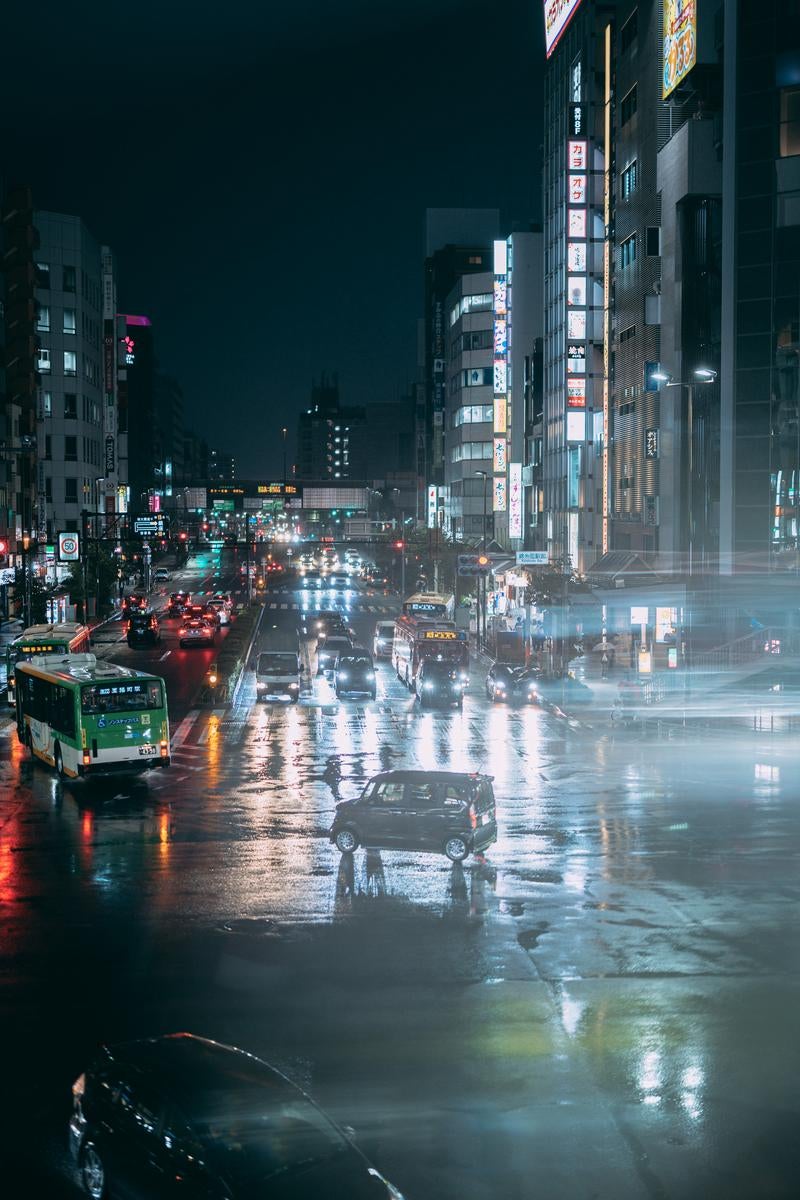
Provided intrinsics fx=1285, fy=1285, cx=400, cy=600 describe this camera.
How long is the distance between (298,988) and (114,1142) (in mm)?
6085

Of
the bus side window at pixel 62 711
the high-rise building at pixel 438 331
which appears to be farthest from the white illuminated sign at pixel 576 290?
the high-rise building at pixel 438 331

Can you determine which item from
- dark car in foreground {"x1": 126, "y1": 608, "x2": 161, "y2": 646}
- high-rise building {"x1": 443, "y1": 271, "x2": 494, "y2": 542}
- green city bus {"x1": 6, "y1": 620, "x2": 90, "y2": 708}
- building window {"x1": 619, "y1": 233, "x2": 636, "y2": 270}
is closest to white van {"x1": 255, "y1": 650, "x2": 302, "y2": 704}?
green city bus {"x1": 6, "y1": 620, "x2": 90, "y2": 708}

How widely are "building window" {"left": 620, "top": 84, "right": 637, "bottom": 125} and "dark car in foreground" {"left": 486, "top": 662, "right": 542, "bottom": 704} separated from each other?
3936cm

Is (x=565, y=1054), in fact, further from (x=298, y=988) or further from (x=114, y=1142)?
(x=114, y=1142)

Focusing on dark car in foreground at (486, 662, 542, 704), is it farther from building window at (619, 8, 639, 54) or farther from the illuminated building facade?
building window at (619, 8, 639, 54)

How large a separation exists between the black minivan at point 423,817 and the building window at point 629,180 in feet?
198

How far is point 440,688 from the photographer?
47.5 m

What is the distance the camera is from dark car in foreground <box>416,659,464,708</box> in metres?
47.5

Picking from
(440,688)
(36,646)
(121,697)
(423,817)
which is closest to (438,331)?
(440,688)

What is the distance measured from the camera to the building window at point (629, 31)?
74688mm

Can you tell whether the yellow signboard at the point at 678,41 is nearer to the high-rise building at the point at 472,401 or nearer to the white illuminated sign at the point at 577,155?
the white illuminated sign at the point at 577,155

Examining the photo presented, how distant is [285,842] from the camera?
2400 cm

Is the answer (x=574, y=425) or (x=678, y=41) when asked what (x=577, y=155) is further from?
(x=678, y=41)

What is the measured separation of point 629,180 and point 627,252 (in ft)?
14.2
